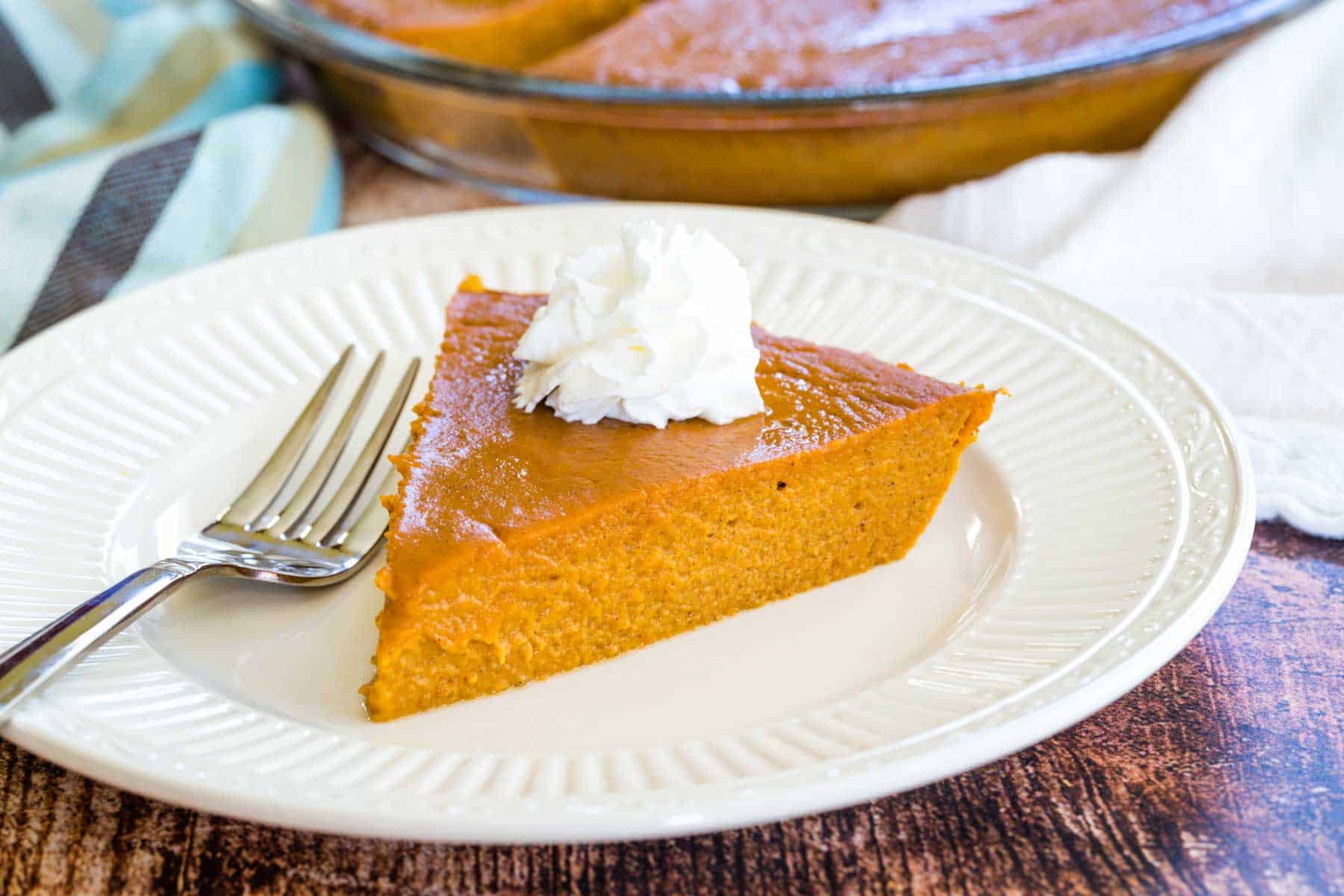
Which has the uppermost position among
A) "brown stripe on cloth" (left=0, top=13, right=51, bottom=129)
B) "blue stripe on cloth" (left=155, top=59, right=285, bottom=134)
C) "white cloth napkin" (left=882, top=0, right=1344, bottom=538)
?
"brown stripe on cloth" (left=0, top=13, right=51, bottom=129)

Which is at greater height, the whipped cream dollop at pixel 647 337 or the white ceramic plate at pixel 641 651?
the whipped cream dollop at pixel 647 337

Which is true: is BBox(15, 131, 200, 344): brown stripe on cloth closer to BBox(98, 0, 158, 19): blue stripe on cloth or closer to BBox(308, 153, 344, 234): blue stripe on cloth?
BBox(308, 153, 344, 234): blue stripe on cloth

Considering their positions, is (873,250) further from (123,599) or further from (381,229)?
(123,599)

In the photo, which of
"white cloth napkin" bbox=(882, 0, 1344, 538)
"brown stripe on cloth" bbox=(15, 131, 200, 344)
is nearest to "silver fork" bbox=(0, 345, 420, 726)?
"brown stripe on cloth" bbox=(15, 131, 200, 344)

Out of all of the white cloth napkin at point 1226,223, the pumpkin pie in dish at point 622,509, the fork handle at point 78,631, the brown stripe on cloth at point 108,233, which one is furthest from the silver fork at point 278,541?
the white cloth napkin at point 1226,223

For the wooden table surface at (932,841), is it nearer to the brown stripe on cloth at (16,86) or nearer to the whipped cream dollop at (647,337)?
the whipped cream dollop at (647,337)

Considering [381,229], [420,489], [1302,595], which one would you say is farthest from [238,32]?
[1302,595]
